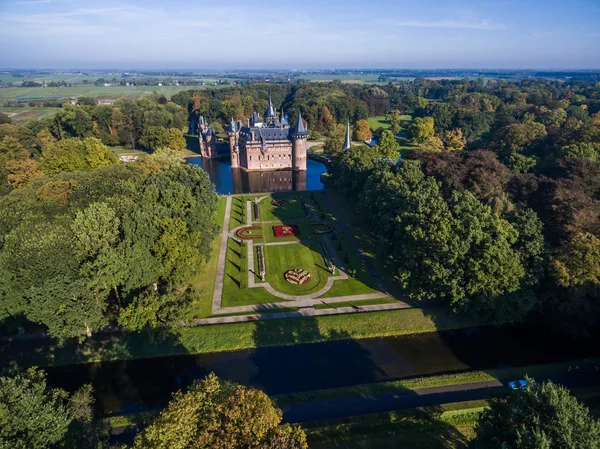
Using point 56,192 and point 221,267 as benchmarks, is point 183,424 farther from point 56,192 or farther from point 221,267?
→ point 56,192

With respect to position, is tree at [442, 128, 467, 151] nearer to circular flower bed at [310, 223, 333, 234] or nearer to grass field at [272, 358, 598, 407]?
circular flower bed at [310, 223, 333, 234]

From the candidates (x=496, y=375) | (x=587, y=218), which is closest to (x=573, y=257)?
(x=587, y=218)

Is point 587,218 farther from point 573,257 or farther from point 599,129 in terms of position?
point 599,129

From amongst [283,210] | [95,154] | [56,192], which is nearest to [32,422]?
[56,192]

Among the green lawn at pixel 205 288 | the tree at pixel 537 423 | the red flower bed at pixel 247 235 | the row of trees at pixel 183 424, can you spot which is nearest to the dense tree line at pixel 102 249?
the green lawn at pixel 205 288

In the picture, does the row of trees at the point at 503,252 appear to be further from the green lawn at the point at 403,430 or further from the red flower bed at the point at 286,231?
the red flower bed at the point at 286,231

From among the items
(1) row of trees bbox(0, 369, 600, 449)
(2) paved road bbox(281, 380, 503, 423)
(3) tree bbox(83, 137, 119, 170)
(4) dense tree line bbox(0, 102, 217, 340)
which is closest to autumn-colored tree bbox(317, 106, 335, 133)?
(3) tree bbox(83, 137, 119, 170)

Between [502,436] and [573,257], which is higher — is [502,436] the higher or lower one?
the lower one
